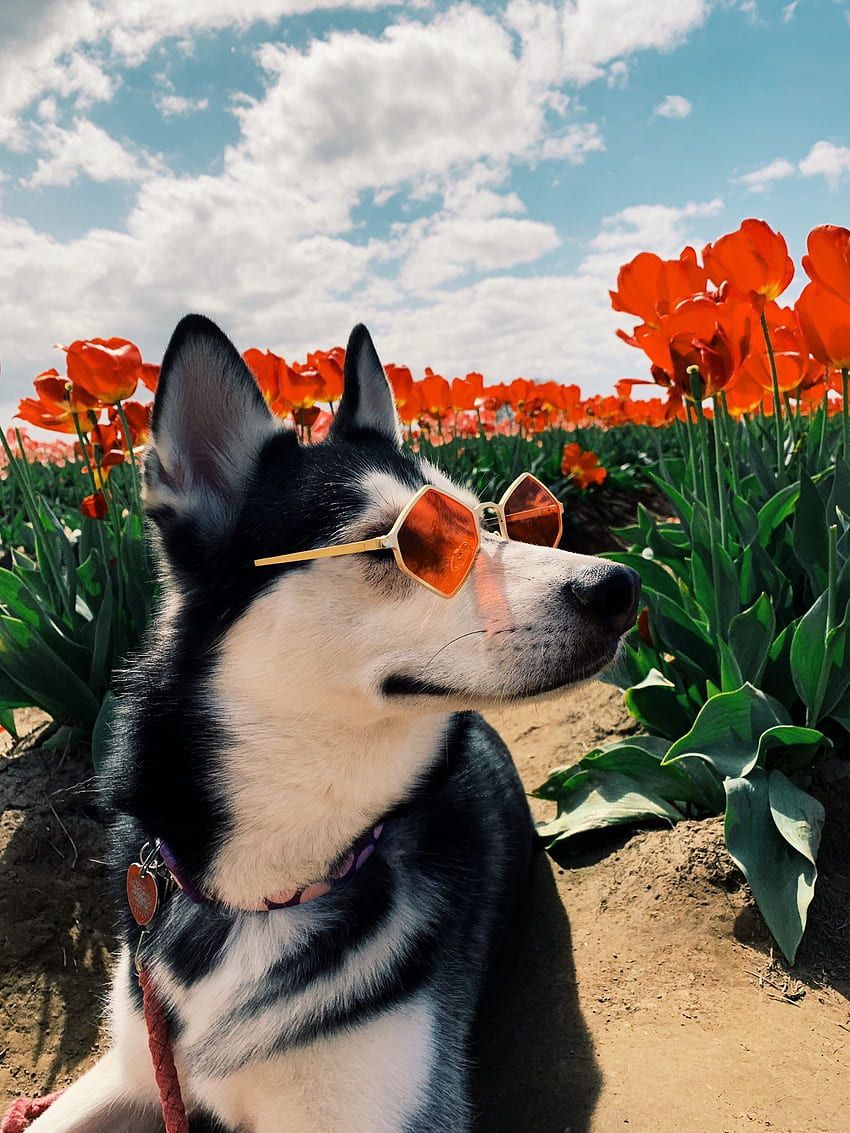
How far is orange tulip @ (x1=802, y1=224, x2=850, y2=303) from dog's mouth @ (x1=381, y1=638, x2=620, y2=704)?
161 cm

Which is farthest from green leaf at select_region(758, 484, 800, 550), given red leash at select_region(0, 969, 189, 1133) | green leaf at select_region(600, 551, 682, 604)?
red leash at select_region(0, 969, 189, 1133)

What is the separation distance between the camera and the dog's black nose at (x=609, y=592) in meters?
1.61

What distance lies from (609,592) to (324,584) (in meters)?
0.60

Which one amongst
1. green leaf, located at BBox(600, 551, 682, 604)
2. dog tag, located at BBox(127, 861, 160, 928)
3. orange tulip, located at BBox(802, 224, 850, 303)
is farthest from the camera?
green leaf, located at BBox(600, 551, 682, 604)

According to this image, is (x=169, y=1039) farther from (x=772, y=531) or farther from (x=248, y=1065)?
(x=772, y=531)

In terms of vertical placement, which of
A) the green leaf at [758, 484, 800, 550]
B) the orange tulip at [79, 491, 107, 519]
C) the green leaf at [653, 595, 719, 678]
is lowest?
the green leaf at [653, 595, 719, 678]

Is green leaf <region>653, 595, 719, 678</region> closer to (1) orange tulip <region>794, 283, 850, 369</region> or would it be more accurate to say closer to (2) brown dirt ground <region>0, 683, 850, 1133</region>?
(2) brown dirt ground <region>0, 683, 850, 1133</region>

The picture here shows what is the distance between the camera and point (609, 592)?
1.61 m

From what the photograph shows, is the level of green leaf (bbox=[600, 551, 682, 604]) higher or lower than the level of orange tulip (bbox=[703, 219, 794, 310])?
lower

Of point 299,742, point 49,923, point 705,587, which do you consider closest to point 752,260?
point 705,587

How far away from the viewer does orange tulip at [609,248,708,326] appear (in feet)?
9.37

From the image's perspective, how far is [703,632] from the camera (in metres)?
2.99

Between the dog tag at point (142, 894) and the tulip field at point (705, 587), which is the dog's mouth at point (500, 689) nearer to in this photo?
the dog tag at point (142, 894)

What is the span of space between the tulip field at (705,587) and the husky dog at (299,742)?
2.01ft
